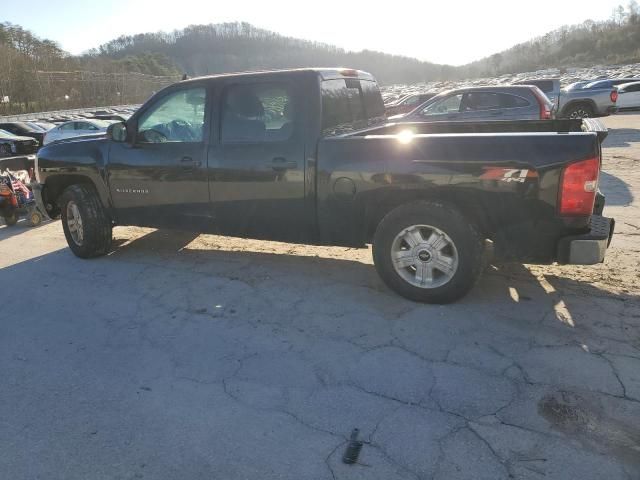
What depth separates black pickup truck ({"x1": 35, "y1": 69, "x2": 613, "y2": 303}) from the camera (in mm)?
3438

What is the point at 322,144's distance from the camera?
4.05 meters

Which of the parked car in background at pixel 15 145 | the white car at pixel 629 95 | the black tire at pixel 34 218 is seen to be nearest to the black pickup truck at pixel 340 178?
the black tire at pixel 34 218

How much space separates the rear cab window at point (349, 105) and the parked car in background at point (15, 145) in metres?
17.5

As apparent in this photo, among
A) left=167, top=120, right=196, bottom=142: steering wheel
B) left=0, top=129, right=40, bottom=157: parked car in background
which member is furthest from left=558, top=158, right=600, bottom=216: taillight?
left=0, top=129, right=40, bottom=157: parked car in background

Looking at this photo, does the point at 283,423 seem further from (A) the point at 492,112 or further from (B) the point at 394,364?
(A) the point at 492,112

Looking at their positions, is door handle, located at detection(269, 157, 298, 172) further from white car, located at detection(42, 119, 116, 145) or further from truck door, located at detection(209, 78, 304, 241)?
white car, located at detection(42, 119, 116, 145)

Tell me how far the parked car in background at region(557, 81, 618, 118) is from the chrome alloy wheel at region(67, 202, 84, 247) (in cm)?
1877

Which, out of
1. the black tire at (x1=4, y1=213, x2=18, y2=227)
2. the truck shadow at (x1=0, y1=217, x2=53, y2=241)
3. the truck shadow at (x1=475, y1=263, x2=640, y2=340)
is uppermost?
the black tire at (x1=4, y1=213, x2=18, y2=227)

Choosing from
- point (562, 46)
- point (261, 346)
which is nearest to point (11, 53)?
point (261, 346)

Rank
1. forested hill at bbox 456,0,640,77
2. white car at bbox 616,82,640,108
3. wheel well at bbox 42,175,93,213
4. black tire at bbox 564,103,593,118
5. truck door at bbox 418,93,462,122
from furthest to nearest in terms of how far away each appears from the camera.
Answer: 1. forested hill at bbox 456,0,640,77
2. white car at bbox 616,82,640,108
3. black tire at bbox 564,103,593,118
4. truck door at bbox 418,93,462,122
5. wheel well at bbox 42,175,93,213

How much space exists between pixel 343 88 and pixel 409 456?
3.38 metres

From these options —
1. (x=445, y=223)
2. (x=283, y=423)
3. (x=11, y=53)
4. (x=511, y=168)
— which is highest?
(x=11, y=53)

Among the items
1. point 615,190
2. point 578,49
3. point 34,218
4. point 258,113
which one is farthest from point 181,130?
point 578,49

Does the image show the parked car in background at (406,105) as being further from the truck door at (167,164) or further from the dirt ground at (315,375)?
the dirt ground at (315,375)
